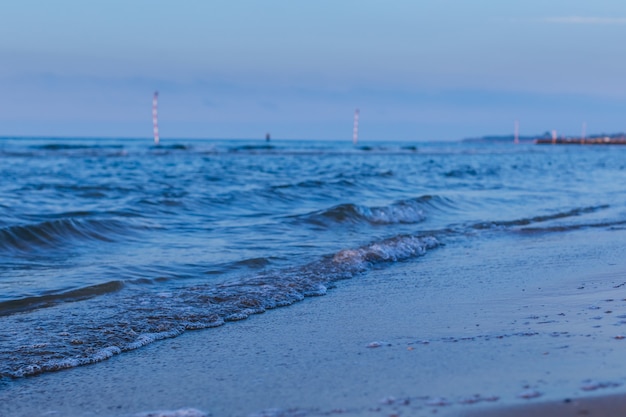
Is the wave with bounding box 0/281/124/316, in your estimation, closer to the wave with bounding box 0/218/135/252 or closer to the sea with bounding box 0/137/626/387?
the sea with bounding box 0/137/626/387

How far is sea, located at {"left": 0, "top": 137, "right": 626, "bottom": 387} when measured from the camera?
448 centimetres

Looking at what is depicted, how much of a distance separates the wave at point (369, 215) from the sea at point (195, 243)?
35 millimetres

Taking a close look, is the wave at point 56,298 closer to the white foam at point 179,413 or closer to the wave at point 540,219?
the white foam at point 179,413

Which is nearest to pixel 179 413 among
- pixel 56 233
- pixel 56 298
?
pixel 56 298

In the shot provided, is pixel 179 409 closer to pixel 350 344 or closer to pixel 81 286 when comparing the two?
pixel 350 344

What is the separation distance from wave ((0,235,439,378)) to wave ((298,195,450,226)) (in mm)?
3548

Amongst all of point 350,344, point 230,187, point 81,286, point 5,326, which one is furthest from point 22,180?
point 350,344

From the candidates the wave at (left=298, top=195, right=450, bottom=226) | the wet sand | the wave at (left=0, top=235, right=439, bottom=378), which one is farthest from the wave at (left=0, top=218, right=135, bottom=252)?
the wet sand

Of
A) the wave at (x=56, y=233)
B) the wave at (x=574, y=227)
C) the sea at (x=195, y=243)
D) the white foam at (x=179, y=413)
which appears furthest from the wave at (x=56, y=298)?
the wave at (x=574, y=227)

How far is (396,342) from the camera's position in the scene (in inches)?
152

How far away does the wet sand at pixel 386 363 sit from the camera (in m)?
2.85

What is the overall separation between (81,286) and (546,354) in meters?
3.67

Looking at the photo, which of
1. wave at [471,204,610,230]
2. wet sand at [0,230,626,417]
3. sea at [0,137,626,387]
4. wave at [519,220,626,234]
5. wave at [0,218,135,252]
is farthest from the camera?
wave at [471,204,610,230]

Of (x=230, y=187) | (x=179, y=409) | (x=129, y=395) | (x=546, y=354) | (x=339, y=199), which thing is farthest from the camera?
(x=230, y=187)
